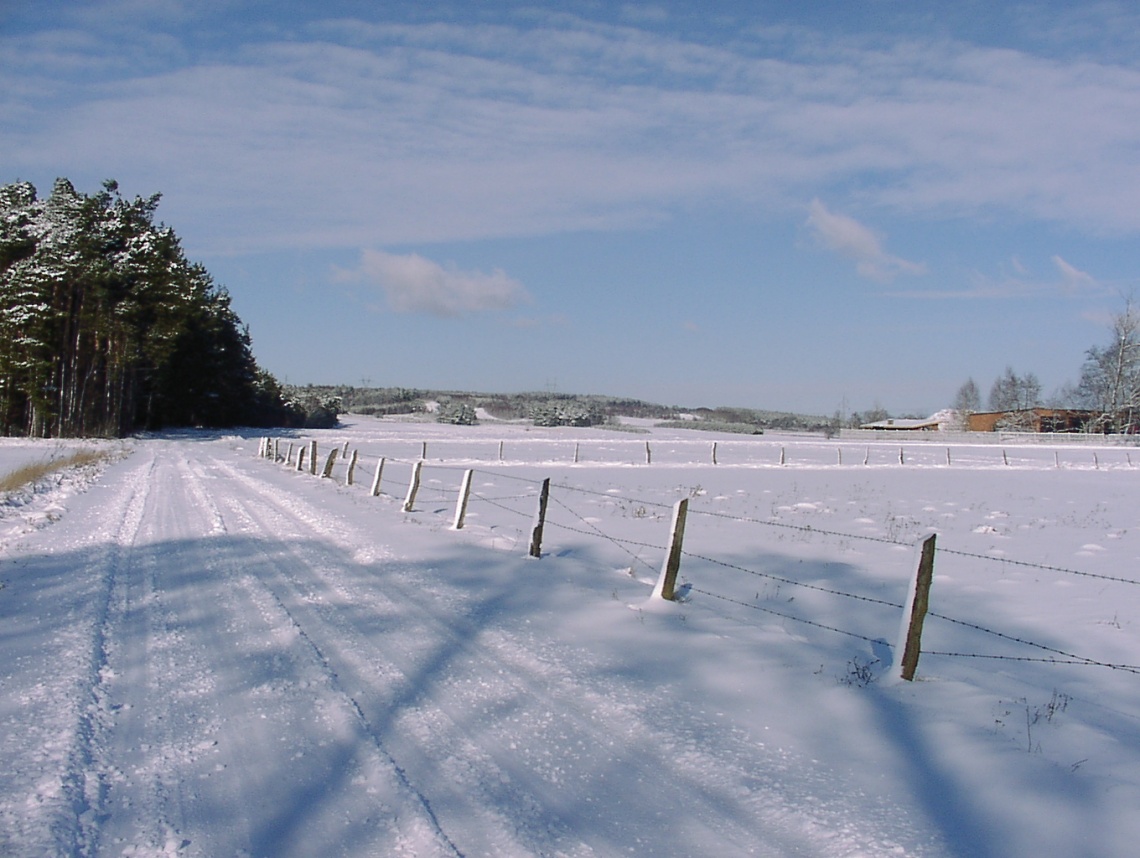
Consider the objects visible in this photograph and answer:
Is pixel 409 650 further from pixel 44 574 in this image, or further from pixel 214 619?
pixel 44 574

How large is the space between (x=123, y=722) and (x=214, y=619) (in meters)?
2.55

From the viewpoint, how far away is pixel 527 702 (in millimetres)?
5656

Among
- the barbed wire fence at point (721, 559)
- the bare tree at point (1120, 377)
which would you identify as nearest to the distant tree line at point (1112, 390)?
the bare tree at point (1120, 377)

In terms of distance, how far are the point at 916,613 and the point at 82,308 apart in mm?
55919

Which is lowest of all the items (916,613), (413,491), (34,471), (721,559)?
(34,471)

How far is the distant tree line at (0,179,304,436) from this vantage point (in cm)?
4647

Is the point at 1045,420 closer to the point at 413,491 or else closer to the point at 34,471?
the point at 413,491

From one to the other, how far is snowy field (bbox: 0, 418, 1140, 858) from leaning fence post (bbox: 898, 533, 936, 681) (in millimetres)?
138

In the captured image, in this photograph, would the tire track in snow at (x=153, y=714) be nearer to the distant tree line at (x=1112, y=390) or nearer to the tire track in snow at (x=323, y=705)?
the tire track in snow at (x=323, y=705)

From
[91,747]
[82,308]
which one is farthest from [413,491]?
[82,308]

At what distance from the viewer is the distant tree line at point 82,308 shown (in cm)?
4647

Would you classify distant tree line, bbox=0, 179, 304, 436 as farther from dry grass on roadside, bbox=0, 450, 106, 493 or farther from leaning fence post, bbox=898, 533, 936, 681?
leaning fence post, bbox=898, 533, 936, 681

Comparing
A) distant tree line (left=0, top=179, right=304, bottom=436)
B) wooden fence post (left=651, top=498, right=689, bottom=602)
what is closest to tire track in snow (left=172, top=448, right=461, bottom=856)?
wooden fence post (left=651, top=498, right=689, bottom=602)

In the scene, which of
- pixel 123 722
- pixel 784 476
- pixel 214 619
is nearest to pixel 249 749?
pixel 123 722
